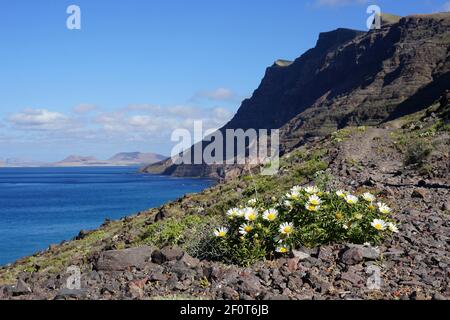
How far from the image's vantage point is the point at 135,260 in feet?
23.3

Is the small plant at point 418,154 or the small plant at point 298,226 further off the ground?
the small plant at point 418,154

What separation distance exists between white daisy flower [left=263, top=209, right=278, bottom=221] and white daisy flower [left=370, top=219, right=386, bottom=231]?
1230 millimetres

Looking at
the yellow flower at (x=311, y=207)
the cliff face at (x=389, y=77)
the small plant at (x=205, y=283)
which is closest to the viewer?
the small plant at (x=205, y=283)

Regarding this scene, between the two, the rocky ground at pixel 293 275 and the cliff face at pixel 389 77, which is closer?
the rocky ground at pixel 293 275

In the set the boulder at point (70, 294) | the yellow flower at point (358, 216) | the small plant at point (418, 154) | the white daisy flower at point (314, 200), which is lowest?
the boulder at point (70, 294)

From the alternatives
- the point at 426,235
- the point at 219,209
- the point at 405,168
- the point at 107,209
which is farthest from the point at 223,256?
the point at 107,209

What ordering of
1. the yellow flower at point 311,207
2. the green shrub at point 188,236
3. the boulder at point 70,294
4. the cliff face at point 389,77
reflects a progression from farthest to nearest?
the cliff face at point 389,77 → the green shrub at point 188,236 → the yellow flower at point 311,207 → the boulder at point 70,294

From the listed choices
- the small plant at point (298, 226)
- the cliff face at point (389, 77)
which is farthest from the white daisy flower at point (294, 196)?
the cliff face at point (389, 77)

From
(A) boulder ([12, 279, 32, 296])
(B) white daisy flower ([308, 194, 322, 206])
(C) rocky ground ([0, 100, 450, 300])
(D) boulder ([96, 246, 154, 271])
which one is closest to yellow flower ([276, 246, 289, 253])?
(C) rocky ground ([0, 100, 450, 300])

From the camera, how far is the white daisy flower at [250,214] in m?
6.83

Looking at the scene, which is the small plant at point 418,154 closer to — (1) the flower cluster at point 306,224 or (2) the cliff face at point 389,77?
(1) the flower cluster at point 306,224

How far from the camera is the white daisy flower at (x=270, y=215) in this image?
6.83 m

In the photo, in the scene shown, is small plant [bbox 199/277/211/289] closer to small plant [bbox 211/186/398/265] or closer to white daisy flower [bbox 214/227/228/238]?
small plant [bbox 211/186/398/265]
